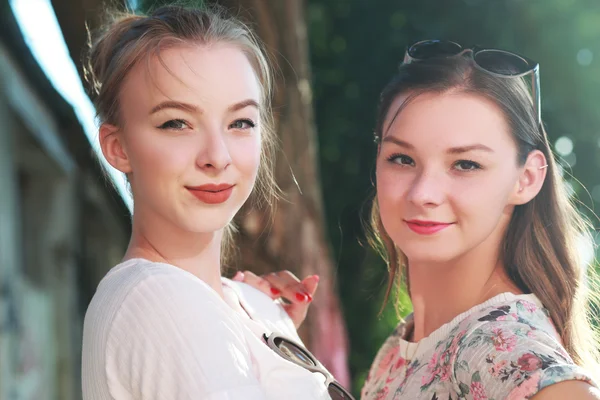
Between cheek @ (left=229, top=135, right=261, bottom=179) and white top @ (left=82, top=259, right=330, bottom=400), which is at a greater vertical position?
cheek @ (left=229, top=135, right=261, bottom=179)

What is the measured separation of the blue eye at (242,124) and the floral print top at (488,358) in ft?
2.07

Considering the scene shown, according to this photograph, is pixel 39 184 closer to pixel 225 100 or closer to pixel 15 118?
pixel 15 118

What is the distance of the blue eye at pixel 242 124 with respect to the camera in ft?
6.59

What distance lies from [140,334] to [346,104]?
6.19 metres

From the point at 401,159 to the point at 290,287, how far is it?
24.7 inches

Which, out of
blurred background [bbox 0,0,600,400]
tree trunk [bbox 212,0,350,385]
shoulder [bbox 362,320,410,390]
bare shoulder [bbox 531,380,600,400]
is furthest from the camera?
blurred background [bbox 0,0,600,400]

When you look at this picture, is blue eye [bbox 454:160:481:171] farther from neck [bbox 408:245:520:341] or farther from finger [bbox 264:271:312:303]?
finger [bbox 264:271:312:303]

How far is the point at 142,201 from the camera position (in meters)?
2.04

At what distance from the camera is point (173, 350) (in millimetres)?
1746

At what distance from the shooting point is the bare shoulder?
1696 millimetres

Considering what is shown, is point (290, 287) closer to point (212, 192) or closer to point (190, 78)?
point (212, 192)

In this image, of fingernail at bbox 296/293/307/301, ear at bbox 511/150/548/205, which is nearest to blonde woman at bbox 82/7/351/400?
fingernail at bbox 296/293/307/301

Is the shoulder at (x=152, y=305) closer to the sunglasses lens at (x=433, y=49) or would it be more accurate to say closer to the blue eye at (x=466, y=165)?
the blue eye at (x=466, y=165)

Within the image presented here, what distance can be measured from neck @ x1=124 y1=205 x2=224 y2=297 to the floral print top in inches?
21.7
